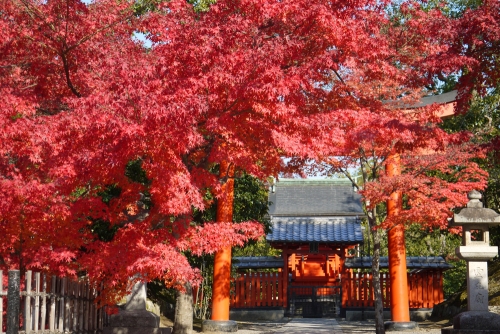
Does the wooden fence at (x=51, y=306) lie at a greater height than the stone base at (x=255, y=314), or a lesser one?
greater

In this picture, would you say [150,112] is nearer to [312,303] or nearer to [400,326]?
[400,326]

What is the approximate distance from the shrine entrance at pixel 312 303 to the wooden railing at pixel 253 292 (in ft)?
4.68

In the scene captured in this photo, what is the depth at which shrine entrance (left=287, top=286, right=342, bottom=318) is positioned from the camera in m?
23.8

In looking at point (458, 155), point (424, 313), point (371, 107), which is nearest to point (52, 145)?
point (371, 107)

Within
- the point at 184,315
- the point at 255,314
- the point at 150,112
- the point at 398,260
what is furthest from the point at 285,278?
the point at 150,112

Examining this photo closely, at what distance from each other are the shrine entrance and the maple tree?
13541mm

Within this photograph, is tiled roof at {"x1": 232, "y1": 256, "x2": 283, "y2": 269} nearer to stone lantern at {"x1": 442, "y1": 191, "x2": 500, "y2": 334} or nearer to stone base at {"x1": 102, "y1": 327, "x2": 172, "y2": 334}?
stone base at {"x1": 102, "y1": 327, "x2": 172, "y2": 334}

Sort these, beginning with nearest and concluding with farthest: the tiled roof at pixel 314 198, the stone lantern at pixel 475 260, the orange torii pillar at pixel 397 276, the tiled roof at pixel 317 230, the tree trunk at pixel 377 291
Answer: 1. the stone lantern at pixel 475 260
2. the tree trunk at pixel 377 291
3. the orange torii pillar at pixel 397 276
4. the tiled roof at pixel 317 230
5. the tiled roof at pixel 314 198

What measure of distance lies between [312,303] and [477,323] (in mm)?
13747

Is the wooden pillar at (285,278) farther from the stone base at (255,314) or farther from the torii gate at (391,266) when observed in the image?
the torii gate at (391,266)

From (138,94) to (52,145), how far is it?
4.58ft

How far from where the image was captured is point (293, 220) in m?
25.3

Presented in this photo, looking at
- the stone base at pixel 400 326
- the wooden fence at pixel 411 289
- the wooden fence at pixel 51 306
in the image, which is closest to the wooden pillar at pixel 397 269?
the stone base at pixel 400 326

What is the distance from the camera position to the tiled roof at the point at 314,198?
1064 inches
